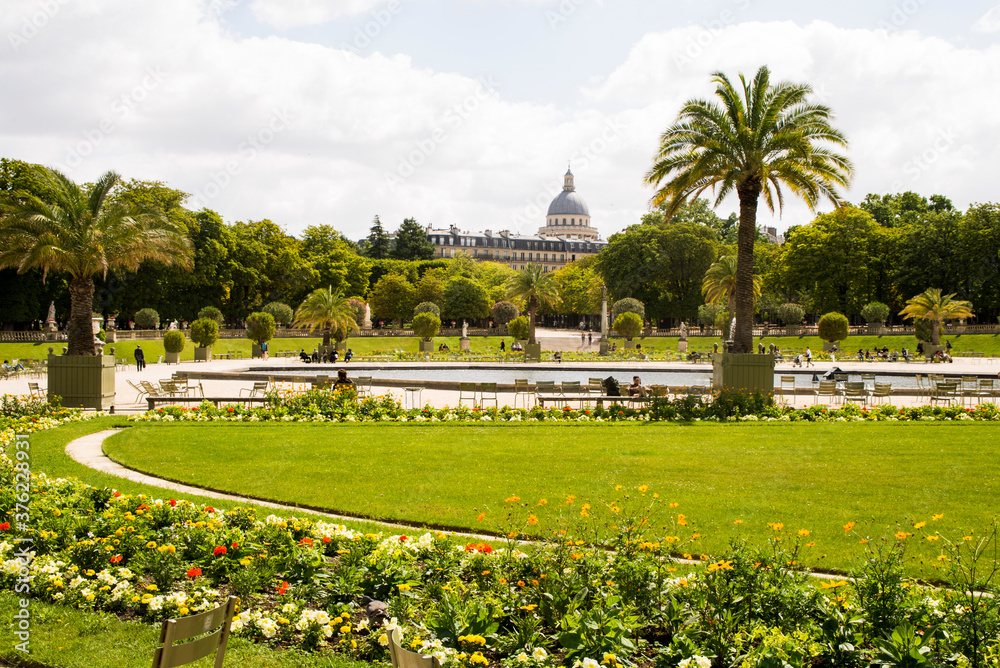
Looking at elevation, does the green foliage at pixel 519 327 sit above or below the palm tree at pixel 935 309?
below

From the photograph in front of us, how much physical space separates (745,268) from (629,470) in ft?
36.0

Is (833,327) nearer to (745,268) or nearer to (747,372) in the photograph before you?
(745,268)

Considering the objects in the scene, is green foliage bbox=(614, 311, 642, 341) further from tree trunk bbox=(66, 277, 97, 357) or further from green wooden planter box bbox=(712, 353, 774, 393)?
tree trunk bbox=(66, 277, 97, 357)

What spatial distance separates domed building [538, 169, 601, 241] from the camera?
559 feet

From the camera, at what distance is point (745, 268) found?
19234 mm

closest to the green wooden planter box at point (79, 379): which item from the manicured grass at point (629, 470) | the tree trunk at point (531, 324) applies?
the manicured grass at point (629, 470)

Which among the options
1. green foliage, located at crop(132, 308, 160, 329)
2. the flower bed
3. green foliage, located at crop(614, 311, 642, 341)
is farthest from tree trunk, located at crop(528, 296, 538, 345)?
the flower bed

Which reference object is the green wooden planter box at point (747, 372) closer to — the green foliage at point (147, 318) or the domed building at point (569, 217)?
the green foliage at point (147, 318)

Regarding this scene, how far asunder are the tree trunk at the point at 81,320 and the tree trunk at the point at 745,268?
16.8m

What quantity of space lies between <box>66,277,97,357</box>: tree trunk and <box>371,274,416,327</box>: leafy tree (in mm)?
53670

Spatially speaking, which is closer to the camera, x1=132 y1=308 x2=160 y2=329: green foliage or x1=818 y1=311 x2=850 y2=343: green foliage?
x1=818 y1=311 x2=850 y2=343: green foliage

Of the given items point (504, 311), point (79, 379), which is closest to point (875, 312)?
point (504, 311)

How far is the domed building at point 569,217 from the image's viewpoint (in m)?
170

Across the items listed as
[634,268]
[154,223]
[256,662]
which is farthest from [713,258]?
[256,662]
